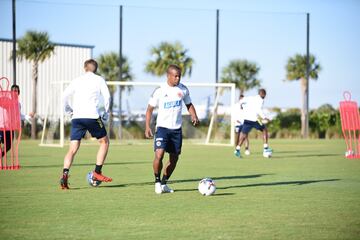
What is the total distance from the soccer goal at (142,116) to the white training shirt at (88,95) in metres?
20.2

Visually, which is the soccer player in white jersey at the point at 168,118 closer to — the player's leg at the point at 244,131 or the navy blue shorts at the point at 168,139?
the navy blue shorts at the point at 168,139

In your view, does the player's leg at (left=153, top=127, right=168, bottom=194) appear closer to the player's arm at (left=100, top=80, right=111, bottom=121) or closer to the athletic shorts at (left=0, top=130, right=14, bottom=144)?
the player's arm at (left=100, top=80, right=111, bottom=121)

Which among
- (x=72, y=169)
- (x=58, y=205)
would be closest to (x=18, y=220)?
(x=58, y=205)

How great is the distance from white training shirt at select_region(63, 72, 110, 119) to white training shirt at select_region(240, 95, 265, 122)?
10665mm

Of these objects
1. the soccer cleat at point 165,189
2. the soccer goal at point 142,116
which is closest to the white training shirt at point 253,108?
the soccer goal at point 142,116

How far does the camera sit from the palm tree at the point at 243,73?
204 ft

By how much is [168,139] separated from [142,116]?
2778 cm

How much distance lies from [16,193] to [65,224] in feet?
10.8

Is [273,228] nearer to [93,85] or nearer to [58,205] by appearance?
[58,205]

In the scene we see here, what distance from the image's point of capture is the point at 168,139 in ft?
36.0

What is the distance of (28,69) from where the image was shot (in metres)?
51.4

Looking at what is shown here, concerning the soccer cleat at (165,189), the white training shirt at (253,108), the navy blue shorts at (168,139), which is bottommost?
the soccer cleat at (165,189)

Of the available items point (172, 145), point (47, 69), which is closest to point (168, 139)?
point (172, 145)

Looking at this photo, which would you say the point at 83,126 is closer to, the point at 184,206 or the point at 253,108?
the point at 184,206
